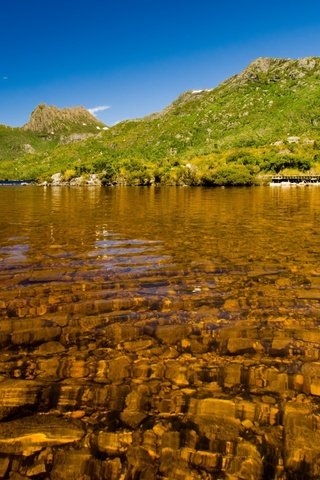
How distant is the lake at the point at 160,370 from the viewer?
4.21 meters

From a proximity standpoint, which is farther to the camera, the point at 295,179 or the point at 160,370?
the point at 295,179

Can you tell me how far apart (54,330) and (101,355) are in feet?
5.00

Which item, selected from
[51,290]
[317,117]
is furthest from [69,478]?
[317,117]

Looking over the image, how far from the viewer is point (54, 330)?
293 inches

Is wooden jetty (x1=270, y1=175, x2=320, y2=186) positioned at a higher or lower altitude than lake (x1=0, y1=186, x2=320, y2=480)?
higher

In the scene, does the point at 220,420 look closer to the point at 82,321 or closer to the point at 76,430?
the point at 76,430

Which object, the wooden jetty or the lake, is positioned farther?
the wooden jetty

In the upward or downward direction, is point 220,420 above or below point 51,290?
below

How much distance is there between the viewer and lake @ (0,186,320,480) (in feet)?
13.8

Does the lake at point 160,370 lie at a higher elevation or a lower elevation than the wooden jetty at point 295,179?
lower

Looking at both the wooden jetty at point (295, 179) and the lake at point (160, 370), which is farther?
the wooden jetty at point (295, 179)

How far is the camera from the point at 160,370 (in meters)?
6.00

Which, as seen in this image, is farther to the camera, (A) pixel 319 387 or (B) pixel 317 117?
(B) pixel 317 117

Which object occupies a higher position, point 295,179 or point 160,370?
point 295,179
